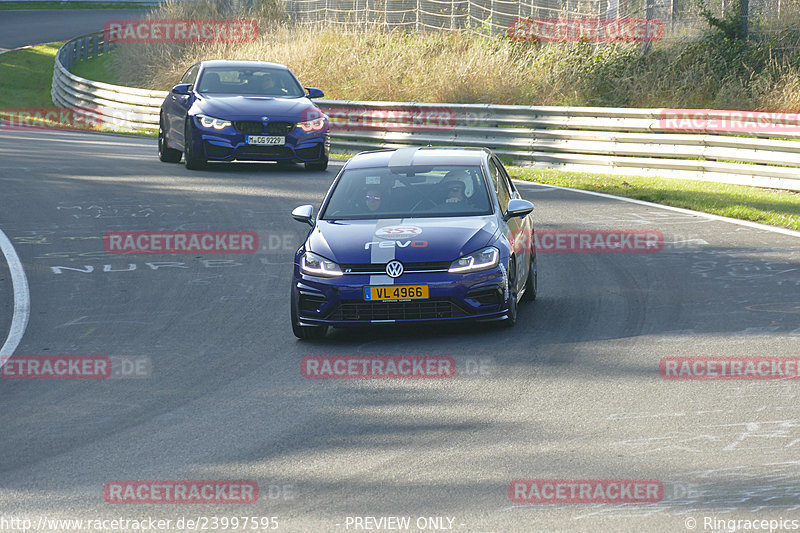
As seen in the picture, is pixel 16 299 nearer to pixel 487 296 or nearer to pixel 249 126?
pixel 487 296

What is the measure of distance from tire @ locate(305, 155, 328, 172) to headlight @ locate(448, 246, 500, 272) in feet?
36.7

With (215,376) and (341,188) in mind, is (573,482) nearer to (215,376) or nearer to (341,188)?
(215,376)

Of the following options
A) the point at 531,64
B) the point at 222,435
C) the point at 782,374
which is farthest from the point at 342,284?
the point at 531,64

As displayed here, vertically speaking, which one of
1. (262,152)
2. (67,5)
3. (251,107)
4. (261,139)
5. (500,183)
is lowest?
(67,5)

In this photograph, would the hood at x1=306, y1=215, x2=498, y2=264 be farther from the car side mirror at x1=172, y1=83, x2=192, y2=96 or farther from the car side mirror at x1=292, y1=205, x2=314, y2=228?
the car side mirror at x1=172, y1=83, x2=192, y2=96

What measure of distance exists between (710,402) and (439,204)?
11.6 ft

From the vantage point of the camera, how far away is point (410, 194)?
10.7 metres

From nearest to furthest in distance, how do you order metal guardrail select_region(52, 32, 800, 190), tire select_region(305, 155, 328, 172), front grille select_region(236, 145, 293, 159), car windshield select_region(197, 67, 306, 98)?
metal guardrail select_region(52, 32, 800, 190)
front grille select_region(236, 145, 293, 159)
tire select_region(305, 155, 328, 172)
car windshield select_region(197, 67, 306, 98)

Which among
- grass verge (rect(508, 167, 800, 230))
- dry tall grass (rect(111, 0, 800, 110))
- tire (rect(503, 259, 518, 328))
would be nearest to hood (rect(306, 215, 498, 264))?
tire (rect(503, 259, 518, 328))

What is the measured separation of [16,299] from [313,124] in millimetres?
9335

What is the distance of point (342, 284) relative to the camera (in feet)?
31.4

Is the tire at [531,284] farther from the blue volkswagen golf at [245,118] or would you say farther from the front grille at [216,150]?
the front grille at [216,150]

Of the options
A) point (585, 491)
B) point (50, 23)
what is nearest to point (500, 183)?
point (585, 491)

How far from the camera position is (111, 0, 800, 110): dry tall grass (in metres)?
25.7
